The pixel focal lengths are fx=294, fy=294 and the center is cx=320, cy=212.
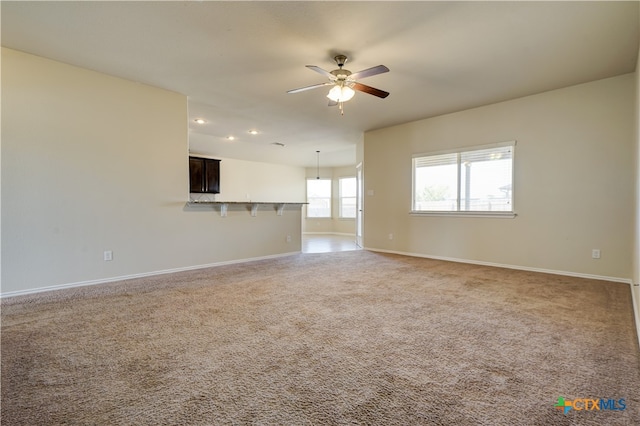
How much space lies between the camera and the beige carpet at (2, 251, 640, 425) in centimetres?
135

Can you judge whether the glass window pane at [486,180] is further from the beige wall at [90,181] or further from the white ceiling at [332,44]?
the beige wall at [90,181]

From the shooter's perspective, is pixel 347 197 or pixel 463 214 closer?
pixel 463 214

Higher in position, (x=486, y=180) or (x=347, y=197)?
(x=486, y=180)

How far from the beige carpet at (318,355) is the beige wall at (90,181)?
488mm

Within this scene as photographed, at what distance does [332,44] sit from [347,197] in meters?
7.54

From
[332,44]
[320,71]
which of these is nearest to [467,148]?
[332,44]

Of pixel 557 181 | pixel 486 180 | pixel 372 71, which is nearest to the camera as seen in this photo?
pixel 372 71

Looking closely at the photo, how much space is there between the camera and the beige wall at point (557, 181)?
3.68 m

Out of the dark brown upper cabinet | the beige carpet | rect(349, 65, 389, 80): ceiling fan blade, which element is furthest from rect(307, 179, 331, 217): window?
rect(349, 65, 389, 80): ceiling fan blade

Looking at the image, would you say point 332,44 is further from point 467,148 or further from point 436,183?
point 436,183

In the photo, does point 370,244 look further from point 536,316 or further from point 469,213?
point 536,316

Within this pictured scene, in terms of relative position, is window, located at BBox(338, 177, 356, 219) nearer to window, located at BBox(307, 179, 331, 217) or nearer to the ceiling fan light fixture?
window, located at BBox(307, 179, 331, 217)

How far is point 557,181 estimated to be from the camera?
4.11 m

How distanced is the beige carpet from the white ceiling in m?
2.56
